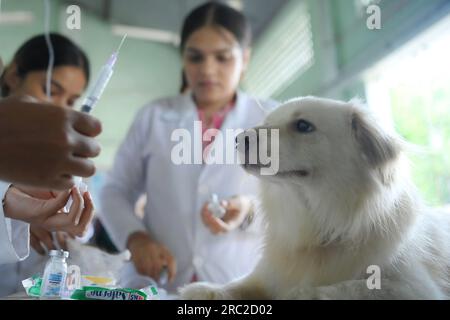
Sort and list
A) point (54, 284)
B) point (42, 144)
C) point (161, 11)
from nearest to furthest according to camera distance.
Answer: point (42, 144) → point (54, 284) → point (161, 11)

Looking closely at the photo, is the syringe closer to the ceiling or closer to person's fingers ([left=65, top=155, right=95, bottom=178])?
person's fingers ([left=65, top=155, right=95, bottom=178])

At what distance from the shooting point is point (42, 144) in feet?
1.06

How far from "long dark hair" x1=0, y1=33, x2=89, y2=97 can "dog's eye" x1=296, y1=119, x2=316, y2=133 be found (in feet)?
2.01

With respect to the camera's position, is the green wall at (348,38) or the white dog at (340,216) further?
the green wall at (348,38)

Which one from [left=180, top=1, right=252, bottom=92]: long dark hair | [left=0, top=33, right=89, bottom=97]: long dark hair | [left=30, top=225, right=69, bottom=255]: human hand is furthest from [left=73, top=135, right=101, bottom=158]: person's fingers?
[left=180, top=1, right=252, bottom=92]: long dark hair

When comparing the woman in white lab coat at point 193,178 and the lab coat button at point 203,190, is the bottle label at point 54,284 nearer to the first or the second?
the woman in white lab coat at point 193,178

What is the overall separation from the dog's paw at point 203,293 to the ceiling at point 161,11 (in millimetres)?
967

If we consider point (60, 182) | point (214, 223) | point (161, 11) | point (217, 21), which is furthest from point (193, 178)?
point (161, 11)

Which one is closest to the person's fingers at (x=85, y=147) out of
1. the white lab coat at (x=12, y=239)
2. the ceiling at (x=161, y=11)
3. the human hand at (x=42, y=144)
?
the human hand at (x=42, y=144)

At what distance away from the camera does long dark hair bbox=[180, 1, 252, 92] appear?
0.97 metres

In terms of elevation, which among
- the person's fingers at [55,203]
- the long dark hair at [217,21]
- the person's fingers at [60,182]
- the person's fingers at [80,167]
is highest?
the long dark hair at [217,21]

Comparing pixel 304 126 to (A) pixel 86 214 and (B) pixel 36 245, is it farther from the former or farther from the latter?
(B) pixel 36 245

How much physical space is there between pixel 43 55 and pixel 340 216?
78 centimetres

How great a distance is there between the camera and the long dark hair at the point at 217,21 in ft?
3.17
